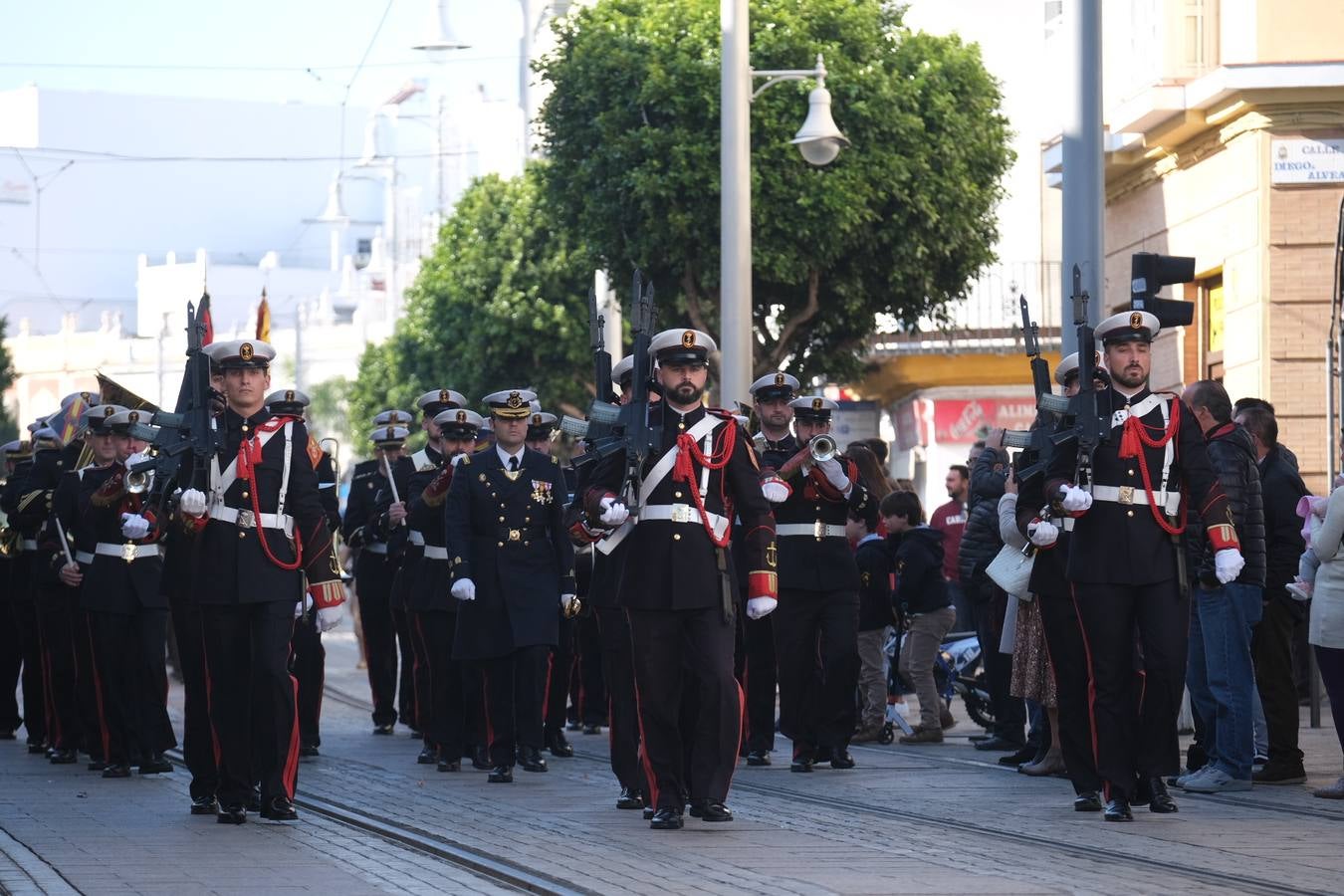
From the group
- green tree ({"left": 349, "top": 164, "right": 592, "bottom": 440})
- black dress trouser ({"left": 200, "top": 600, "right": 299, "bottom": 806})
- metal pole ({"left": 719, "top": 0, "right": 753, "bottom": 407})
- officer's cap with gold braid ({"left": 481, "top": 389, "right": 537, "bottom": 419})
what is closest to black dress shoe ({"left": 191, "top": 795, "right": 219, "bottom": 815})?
black dress trouser ({"left": 200, "top": 600, "right": 299, "bottom": 806})

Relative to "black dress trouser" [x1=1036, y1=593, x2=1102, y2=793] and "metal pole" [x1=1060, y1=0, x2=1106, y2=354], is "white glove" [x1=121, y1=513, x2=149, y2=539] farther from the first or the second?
"metal pole" [x1=1060, y1=0, x2=1106, y2=354]

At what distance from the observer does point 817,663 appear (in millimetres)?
14188

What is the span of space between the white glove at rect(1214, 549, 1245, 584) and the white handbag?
8.16 feet

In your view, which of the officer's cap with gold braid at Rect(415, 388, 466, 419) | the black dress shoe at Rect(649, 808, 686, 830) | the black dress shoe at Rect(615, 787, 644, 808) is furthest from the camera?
the officer's cap with gold braid at Rect(415, 388, 466, 419)

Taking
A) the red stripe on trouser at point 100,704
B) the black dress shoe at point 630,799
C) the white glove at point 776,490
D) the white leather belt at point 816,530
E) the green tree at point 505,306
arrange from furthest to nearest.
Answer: the green tree at point 505,306
the red stripe on trouser at point 100,704
the white leather belt at point 816,530
the white glove at point 776,490
the black dress shoe at point 630,799

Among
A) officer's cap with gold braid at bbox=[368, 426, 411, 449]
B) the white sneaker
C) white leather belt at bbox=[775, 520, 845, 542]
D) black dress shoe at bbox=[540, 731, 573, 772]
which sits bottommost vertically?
black dress shoe at bbox=[540, 731, 573, 772]

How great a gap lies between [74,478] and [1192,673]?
636 cm

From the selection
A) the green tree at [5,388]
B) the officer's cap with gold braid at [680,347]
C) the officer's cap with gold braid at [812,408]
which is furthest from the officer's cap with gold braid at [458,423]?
the green tree at [5,388]

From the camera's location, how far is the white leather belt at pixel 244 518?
11297 mm

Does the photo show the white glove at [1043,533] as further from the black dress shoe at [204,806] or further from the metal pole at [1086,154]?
the metal pole at [1086,154]

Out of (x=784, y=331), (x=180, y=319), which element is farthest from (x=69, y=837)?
(x=180, y=319)

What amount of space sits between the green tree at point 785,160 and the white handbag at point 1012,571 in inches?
542

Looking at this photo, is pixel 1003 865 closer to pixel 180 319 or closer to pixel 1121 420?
pixel 1121 420

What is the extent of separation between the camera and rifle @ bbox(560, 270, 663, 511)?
36.0 feet
